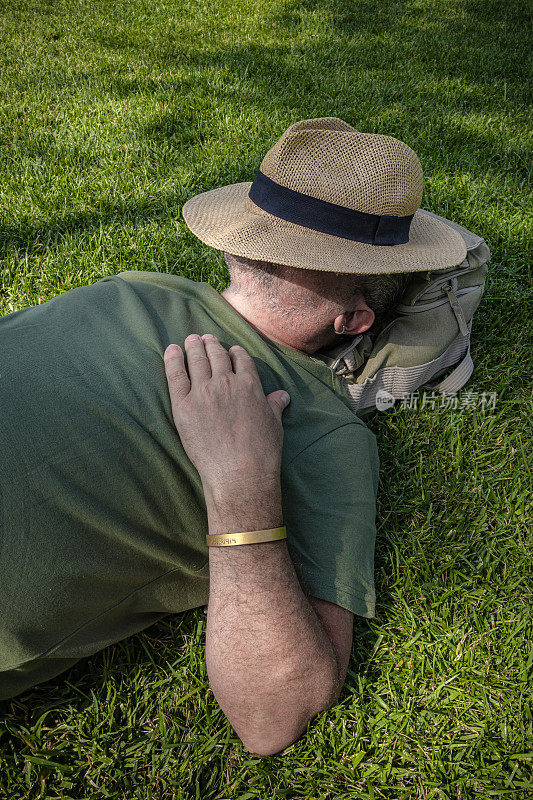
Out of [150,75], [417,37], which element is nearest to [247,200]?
[150,75]

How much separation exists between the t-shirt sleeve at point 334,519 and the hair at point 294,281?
58cm

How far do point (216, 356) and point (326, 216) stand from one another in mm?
652

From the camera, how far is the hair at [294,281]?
6.95 feet

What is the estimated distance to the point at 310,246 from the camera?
6.62 ft

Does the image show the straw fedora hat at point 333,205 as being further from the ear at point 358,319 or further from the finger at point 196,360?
the finger at point 196,360

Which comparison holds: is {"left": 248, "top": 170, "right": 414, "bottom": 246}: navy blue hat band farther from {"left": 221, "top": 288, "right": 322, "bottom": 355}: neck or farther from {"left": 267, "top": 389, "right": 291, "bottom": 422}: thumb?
{"left": 267, "top": 389, "right": 291, "bottom": 422}: thumb

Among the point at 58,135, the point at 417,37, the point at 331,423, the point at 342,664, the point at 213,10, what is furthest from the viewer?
the point at 213,10

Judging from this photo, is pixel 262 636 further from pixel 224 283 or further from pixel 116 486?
pixel 224 283

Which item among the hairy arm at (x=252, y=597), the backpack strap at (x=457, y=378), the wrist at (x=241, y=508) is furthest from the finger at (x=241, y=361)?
the backpack strap at (x=457, y=378)

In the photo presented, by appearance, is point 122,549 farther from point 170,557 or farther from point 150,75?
point 150,75

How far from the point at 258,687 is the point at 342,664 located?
0.28 metres

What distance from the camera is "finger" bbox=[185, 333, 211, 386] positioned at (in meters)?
1.77

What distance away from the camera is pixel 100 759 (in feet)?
5.97

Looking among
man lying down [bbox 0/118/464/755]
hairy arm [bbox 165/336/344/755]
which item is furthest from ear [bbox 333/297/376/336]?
hairy arm [bbox 165/336/344/755]
